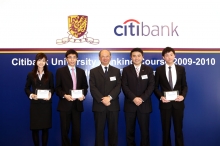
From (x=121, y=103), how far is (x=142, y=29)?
152 centimetres

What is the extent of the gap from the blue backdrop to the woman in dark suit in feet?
1.94

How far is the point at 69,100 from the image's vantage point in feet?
12.5

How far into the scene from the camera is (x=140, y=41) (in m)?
4.49

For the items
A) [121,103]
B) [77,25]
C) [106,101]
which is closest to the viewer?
[106,101]

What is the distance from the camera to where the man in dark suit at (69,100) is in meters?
3.84

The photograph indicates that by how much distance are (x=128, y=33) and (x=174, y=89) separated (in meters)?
1.42

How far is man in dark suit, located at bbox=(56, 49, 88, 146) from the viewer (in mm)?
3838

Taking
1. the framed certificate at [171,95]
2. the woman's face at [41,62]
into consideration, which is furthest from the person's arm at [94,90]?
the framed certificate at [171,95]

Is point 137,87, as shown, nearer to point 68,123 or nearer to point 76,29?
point 68,123

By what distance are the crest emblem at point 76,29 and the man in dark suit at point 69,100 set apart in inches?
23.8

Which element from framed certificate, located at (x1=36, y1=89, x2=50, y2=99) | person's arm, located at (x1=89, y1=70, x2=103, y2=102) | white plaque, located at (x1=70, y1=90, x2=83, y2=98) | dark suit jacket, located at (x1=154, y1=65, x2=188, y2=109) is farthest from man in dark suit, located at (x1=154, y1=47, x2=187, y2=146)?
framed certificate, located at (x1=36, y1=89, x2=50, y2=99)

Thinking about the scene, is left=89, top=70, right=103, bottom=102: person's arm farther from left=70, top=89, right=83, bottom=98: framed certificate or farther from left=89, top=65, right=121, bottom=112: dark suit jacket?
left=70, top=89, right=83, bottom=98: framed certificate

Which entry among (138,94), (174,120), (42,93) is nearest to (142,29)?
(138,94)

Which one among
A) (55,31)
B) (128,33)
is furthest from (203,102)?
(55,31)
